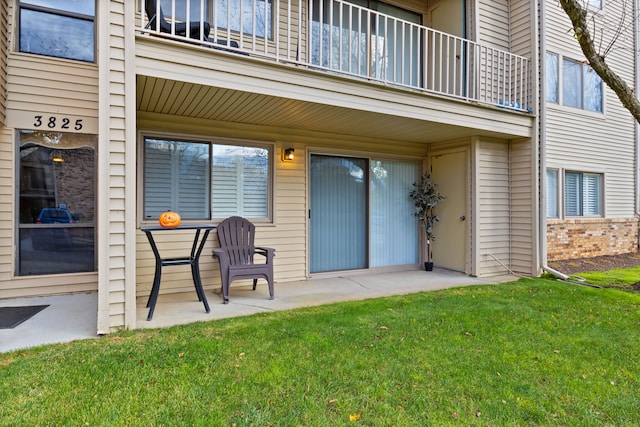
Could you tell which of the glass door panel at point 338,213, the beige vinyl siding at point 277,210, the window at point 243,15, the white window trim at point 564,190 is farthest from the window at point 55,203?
the white window trim at point 564,190

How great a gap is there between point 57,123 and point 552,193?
8224 millimetres

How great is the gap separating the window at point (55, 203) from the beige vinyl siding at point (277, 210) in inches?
→ 33.5

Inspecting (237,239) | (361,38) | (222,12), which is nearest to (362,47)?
(361,38)

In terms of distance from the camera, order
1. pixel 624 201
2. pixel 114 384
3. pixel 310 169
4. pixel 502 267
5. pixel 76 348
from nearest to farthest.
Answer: pixel 114 384
pixel 76 348
pixel 310 169
pixel 502 267
pixel 624 201

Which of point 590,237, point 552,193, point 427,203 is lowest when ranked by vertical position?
point 590,237

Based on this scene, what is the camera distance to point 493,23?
6105mm

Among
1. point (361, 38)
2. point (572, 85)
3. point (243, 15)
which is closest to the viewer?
point (243, 15)

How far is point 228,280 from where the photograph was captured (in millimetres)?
4168

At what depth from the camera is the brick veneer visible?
22.4ft

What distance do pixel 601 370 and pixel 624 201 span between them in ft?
24.3

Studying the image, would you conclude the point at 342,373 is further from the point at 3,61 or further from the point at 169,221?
the point at 3,61

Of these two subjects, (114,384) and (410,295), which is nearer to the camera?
(114,384)

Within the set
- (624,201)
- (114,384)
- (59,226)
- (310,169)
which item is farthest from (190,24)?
(624,201)

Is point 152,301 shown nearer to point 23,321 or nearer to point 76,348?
point 76,348
